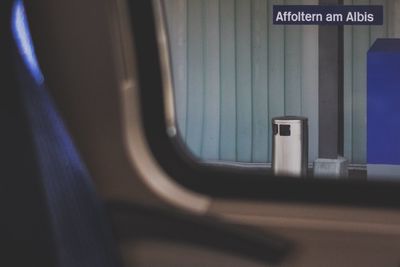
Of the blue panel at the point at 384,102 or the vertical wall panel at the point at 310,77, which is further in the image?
the vertical wall panel at the point at 310,77

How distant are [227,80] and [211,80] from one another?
106 mm

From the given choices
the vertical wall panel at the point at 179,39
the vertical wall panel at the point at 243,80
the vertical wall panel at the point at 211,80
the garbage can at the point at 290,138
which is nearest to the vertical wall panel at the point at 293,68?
the vertical wall panel at the point at 243,80

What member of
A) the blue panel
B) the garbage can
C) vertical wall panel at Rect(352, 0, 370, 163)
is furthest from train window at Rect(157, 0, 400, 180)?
the garbage can

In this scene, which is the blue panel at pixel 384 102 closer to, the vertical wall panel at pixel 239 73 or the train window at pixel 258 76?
the train window at pixel 258 76

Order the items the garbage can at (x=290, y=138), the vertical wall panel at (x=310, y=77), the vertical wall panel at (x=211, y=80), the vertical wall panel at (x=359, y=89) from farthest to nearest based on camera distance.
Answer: the vertical wall panel at (x=211, y=80) → the vertical wall panel at (x=310, y=77) → the vertical wall panel at (x=359, y=89) → the garbage can at (x=290, y=138)

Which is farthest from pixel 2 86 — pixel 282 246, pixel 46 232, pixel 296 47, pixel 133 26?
pixel 296 47

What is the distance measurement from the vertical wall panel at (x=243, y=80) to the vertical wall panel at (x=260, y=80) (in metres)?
0.03

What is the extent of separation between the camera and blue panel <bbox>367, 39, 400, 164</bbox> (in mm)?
4520

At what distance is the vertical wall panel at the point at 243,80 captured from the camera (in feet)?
18.9

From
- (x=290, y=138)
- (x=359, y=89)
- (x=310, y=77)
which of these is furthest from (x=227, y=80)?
(x=290, y=138)

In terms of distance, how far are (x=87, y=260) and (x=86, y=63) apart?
0.36 m

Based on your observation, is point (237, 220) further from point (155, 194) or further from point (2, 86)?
point (2, 86)

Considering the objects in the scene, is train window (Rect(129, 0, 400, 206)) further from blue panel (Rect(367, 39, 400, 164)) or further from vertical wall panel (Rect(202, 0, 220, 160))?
blue panel (Rect(367, 39, 400, 164))

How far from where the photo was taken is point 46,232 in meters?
1.29
